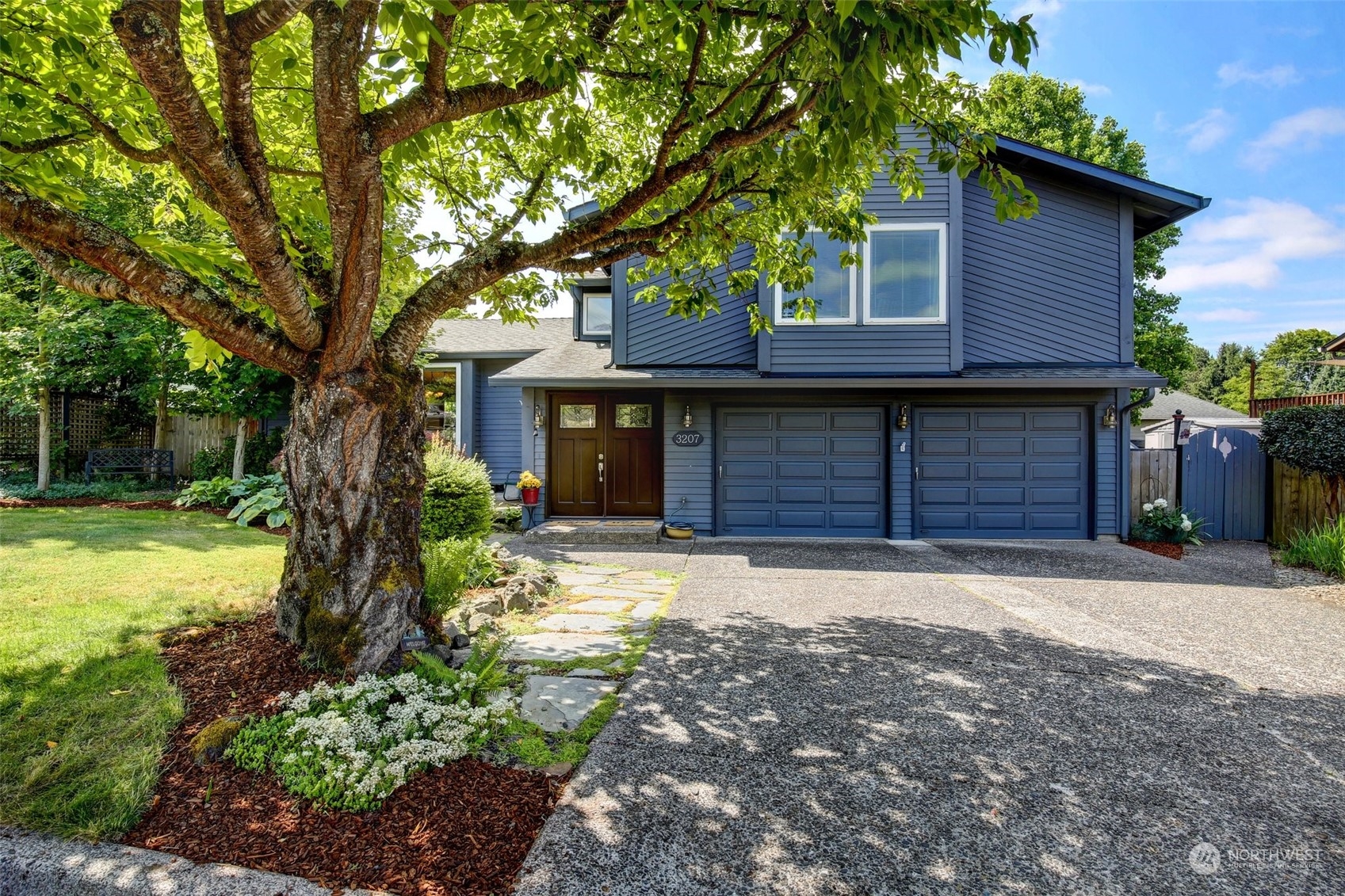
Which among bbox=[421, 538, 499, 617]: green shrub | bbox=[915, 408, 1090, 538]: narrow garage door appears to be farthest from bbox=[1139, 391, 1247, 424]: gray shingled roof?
bbox=[421, 538, 499, 617]: green shrub

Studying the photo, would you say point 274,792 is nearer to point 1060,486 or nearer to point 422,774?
point 422,774

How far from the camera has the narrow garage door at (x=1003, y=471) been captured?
880cm

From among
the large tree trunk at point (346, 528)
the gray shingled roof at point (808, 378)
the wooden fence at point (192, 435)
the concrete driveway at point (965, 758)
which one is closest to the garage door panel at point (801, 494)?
the gray shingled roof at point (808, 378)

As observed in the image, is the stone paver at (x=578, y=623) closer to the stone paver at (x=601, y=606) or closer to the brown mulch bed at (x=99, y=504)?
the stone paver at (x=601, y=606)

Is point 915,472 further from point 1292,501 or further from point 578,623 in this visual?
point 578,623

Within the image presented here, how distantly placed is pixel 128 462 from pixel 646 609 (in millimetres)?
11789

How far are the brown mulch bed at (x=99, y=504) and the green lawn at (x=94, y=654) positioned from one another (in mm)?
2386

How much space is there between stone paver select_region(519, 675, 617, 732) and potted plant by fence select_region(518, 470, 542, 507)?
578 centimetres

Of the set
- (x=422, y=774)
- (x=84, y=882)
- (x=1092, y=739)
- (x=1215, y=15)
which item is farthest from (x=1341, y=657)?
(x=1215, y=15)

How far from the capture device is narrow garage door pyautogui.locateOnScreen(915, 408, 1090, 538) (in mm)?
8797

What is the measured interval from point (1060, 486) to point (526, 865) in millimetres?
9297

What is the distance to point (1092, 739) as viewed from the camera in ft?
9.14

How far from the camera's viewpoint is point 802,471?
9.03 meters

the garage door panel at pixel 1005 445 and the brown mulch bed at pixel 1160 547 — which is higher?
the garage door panel at pixel 1005 445
